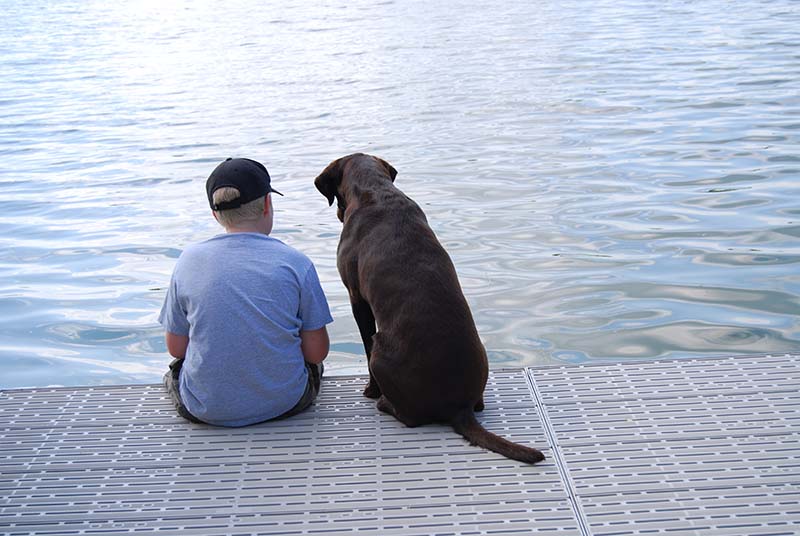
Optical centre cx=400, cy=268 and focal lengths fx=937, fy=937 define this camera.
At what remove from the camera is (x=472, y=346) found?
12.5 feet

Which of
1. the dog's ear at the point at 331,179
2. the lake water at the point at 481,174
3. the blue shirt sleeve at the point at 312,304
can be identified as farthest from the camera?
the lake water at the point at 481,174

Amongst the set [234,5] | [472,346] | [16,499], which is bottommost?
[234,5]

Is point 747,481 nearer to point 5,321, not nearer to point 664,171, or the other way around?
point 5,321

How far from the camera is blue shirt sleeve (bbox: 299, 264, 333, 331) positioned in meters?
3.91

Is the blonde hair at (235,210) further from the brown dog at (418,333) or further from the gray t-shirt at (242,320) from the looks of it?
the brown dog at (418,333)

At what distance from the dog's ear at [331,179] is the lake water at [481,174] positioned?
1383 mm

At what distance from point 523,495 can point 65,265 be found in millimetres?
5617

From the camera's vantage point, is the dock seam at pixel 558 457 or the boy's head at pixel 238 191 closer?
the dock seam at pixel 558 457

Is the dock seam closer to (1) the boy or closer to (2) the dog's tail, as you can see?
(2) the dog's tail

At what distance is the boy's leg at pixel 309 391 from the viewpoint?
4012 mm

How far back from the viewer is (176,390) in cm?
411

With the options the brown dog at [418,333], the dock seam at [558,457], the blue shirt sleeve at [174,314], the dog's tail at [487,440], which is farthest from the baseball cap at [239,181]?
the dock seam at [558,457]

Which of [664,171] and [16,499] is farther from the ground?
[16,499]

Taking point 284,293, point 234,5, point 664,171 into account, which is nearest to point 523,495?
point 284,293
